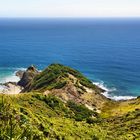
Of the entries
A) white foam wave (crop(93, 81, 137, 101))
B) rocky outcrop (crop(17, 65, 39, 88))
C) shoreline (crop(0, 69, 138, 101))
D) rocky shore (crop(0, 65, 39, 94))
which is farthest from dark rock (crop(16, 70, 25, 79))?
white foam wave (crop(93, 81, 137, 101))

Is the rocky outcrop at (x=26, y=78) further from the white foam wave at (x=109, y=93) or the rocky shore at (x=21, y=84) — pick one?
the white foam wave at (x=109, y=93)

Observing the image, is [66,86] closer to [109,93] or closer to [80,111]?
[80,111]

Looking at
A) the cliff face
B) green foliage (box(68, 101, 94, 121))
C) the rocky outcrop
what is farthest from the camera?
the rocky outcrop

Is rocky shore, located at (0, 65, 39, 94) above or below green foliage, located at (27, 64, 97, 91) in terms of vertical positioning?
below

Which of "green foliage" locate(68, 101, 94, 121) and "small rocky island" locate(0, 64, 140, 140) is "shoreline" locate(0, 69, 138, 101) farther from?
"green foliage" locate(68, 101, 94, 121)

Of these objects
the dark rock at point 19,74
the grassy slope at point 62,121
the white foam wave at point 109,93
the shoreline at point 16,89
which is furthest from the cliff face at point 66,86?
the dark rock at point 19,74

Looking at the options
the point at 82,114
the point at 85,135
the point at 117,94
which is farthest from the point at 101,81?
the point at 85,135

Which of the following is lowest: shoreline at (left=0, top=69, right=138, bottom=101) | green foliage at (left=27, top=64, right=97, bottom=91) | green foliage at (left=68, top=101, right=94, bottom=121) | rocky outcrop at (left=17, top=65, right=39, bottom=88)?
shoreline at (left=0, top=69, right=138, bottom=101)

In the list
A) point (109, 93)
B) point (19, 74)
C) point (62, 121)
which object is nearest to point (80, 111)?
point (62, 121)
